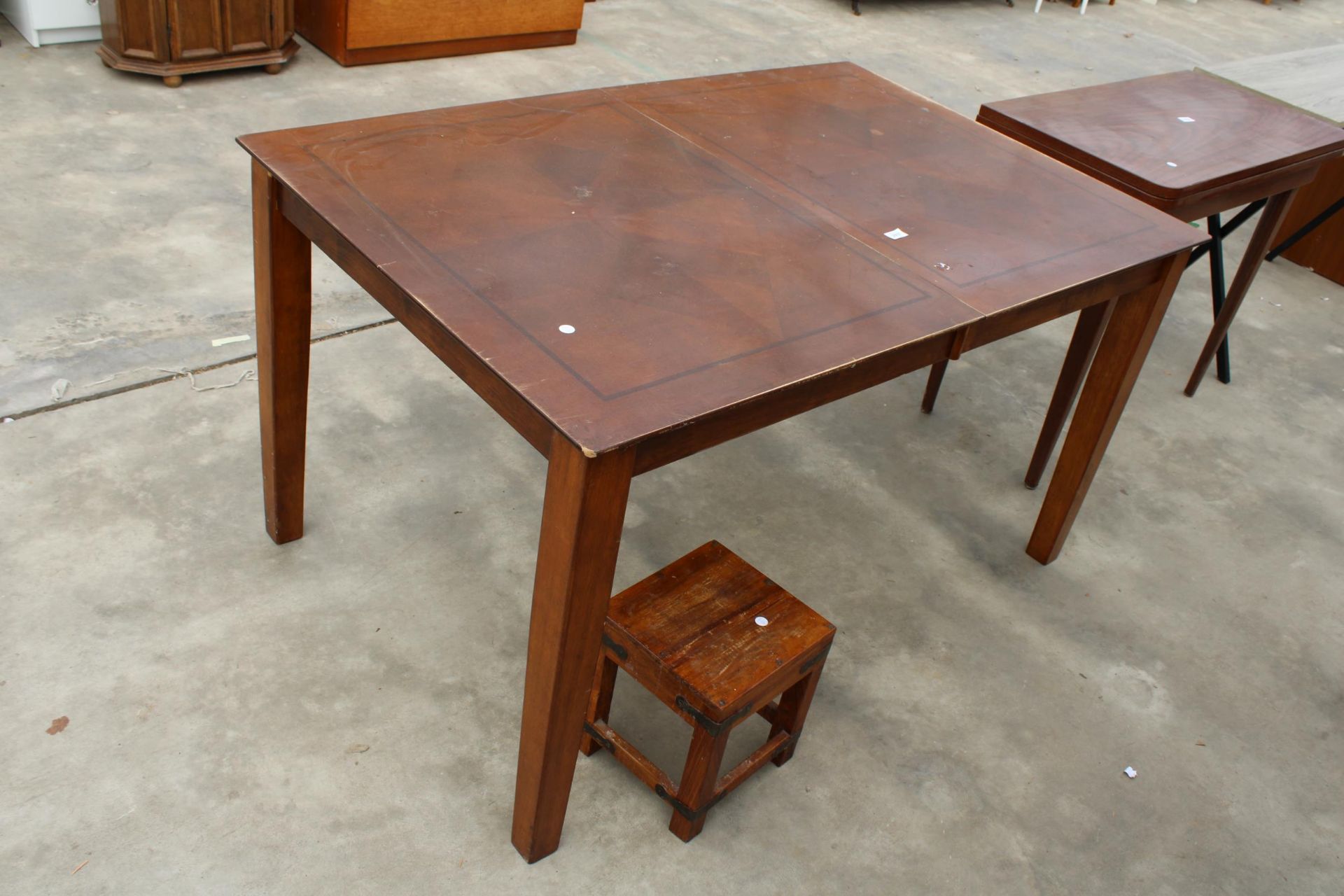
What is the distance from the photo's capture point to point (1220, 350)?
370 cm

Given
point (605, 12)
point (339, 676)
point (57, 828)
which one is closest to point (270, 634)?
point (339, 676)

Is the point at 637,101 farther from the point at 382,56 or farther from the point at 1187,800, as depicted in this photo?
the point at 382,56

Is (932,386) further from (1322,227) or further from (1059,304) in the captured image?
(1322,227)

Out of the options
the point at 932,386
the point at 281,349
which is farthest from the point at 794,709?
the point at 932,386

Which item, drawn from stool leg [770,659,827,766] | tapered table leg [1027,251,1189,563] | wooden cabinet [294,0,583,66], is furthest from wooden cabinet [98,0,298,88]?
stool leg [770,659,827,766]

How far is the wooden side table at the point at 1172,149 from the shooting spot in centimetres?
268

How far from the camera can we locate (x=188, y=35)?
4.32 meters

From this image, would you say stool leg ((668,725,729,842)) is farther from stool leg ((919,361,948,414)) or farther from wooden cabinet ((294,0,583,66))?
wooden cabinet ((294,0,583,66))

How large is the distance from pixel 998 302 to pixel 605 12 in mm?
4607

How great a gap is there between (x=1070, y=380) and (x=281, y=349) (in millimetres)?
1948

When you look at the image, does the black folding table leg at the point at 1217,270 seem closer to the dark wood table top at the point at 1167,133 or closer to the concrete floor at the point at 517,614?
the concrete floor at the point at 517,614

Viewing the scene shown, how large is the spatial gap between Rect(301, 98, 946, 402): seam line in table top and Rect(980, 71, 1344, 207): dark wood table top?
87 cm

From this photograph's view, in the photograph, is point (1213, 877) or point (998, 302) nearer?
point (998, 302)

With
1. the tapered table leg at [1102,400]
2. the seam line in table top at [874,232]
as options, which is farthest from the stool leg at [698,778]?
the tapered table leg at [1102,400]
